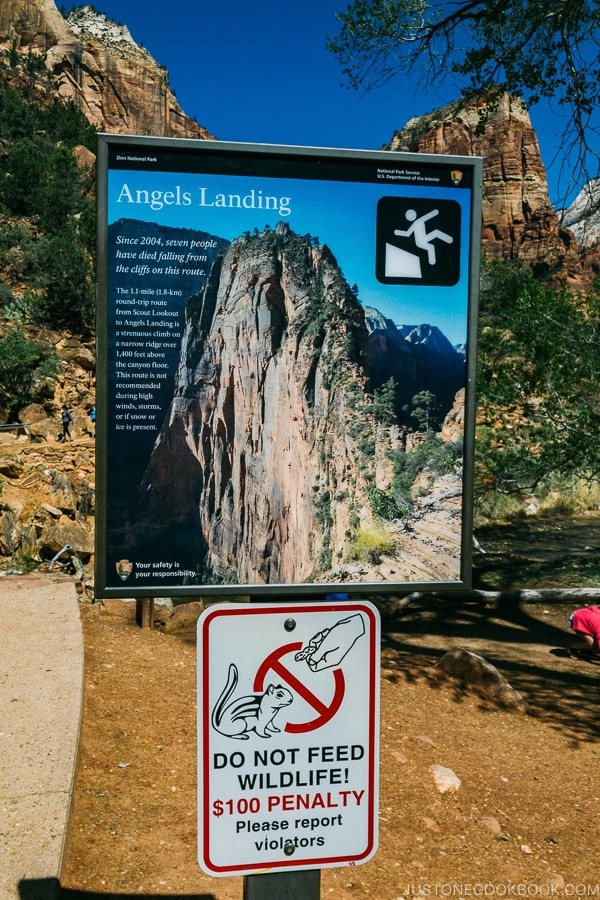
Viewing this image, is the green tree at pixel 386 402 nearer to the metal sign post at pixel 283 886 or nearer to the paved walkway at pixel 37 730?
the metal sign post at pixel 283 886

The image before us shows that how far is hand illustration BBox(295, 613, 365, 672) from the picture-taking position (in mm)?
1977

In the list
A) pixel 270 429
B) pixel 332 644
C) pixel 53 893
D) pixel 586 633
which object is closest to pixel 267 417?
pixel 270 429

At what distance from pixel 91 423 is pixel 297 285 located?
19131 mm

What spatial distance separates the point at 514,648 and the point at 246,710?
7.20 metres

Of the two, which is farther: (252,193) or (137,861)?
(137,861)

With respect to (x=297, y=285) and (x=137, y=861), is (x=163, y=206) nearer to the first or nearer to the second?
(x=297, y=285)

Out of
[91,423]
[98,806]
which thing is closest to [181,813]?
[98,806]

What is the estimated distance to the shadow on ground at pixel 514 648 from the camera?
650cm

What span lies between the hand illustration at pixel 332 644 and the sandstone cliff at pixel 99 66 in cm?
5703

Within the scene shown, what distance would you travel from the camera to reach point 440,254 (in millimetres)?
2078

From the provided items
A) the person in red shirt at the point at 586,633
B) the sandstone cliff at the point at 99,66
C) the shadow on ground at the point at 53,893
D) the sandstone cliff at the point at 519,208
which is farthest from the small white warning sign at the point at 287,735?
the sandstone cliff at the point at 519,208

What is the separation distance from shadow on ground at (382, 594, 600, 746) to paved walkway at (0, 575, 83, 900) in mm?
2662

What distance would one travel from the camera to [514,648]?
28.4ft

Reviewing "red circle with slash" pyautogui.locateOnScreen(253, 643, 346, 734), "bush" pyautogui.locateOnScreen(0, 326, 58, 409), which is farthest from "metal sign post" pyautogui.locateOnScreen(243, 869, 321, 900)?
"bush" pyautogui.locateOnScreen(0, 326, 58, 409)
